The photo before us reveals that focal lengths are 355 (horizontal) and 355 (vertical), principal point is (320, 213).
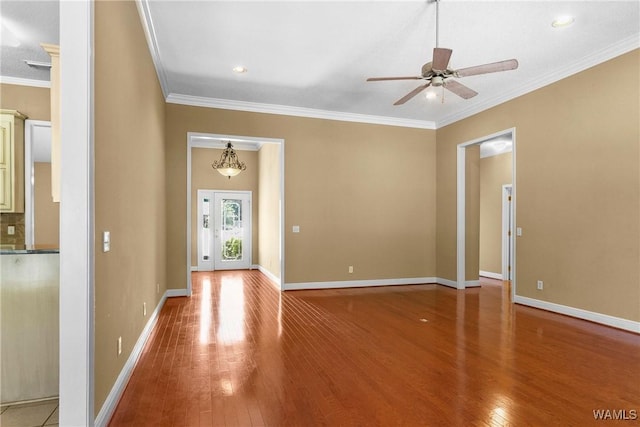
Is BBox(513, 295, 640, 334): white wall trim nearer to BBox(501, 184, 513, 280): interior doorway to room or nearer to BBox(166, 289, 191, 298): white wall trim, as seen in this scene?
BBox(501, 184, 513, 280): interior doorway to room

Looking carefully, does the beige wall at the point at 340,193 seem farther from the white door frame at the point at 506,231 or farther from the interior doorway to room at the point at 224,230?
the interior doorway to room at the point at 224,230

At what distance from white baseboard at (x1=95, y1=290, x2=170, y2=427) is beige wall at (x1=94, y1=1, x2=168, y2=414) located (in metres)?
0.06

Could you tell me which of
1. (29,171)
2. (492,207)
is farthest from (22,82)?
(492,207)

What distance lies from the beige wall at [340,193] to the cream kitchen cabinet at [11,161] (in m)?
1.82

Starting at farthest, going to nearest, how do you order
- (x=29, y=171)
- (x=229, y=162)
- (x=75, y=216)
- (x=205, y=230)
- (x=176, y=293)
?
(x=205, y=230)
(x=229, y=162)
(x=176, y=293)
(x=29, y=171)
(x=75, y=216)

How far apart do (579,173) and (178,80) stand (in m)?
5.57

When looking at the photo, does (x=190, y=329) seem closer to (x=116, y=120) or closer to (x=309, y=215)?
(x=116, y=120)

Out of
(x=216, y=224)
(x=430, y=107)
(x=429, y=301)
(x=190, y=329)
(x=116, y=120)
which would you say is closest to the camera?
(x=116, y=120)

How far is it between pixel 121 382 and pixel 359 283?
4.75 m

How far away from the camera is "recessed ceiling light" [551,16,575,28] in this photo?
3.57 metres

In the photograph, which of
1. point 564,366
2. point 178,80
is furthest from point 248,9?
point 564,366

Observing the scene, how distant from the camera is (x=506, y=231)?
8.04m

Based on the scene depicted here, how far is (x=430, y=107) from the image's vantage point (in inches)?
249
